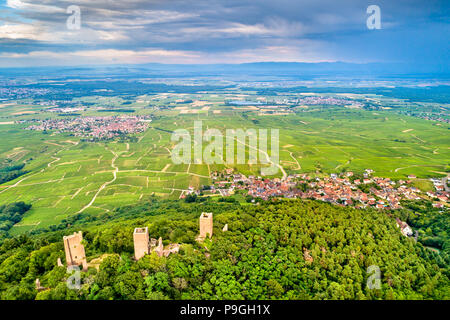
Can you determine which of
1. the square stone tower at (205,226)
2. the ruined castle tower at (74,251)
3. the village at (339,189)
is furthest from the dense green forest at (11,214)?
the square stone tower at (205,226)

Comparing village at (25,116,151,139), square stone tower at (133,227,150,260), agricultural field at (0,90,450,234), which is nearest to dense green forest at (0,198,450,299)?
square stone tower at (133,227,150,260)

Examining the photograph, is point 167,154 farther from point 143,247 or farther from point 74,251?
point 74,251

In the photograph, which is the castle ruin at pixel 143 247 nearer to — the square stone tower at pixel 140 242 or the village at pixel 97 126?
the square stone tower at pixel 140 242

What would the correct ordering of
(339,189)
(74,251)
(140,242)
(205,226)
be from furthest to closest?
(339,189) → (205,226) → (140,242) → (74,251)

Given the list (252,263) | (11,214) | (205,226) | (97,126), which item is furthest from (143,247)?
(97,126)

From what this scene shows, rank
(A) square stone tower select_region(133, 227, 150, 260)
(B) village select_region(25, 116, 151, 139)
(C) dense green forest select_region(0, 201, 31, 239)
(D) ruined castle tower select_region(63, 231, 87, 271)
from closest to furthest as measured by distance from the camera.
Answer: (D) ruined castle tower select_region(63, 231, 87, 271)
(A) square stone tower select_region(133, 227, 150, 260)
(C) dense green forest select_region(0, 201, 31, 239)
(B) village select_region(25, 116, 151, 139)

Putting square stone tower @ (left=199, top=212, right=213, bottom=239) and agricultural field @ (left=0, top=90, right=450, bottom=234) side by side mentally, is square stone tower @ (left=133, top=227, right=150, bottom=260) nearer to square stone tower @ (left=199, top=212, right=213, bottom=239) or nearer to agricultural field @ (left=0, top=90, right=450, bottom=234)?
square stone tower @ (left=199, top=212, right=213, bottom=239)

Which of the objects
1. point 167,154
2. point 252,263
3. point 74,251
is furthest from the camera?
point 167,154
